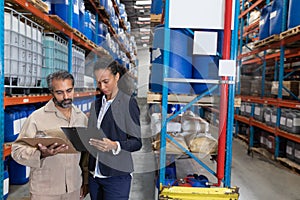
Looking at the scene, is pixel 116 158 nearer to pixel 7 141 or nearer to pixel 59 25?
pixel 7 141

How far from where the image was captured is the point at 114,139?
2.06 meters

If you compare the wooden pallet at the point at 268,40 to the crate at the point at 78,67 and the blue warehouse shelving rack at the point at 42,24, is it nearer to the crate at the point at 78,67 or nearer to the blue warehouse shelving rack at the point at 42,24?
the blue warehouse shelving rack at the point at 42,24

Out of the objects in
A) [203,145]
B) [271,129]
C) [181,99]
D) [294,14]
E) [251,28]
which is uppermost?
[251,28]

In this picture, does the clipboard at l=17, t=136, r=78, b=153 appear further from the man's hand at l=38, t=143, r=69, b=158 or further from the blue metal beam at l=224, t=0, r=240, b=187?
the blue metal beam at l=224, t=0, r=240, b=187

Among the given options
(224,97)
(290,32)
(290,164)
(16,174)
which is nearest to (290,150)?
(290,164)

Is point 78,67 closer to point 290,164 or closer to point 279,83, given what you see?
point 279,83

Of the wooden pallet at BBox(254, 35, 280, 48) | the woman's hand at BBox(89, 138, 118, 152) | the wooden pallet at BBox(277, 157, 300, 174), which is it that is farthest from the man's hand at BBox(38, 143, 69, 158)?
the wooden pallet at BBox(254, 35, 280, 48)

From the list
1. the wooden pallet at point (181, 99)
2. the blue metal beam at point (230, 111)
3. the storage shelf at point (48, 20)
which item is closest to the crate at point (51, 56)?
the storage shelf at point (48, 20)

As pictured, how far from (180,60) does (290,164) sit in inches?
130

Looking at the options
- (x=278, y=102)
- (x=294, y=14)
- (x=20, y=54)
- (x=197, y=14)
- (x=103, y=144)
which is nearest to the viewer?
(x=103, y=144)

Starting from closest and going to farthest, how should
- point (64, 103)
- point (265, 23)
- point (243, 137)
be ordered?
1. point (64, 103)
2. point (265, 23)
3. point (243, 137)

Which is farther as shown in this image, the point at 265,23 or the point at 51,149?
the point at 265,23

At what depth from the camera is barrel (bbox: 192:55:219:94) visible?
3.00 metres

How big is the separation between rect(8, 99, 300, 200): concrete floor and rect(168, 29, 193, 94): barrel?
1619 millimetres
